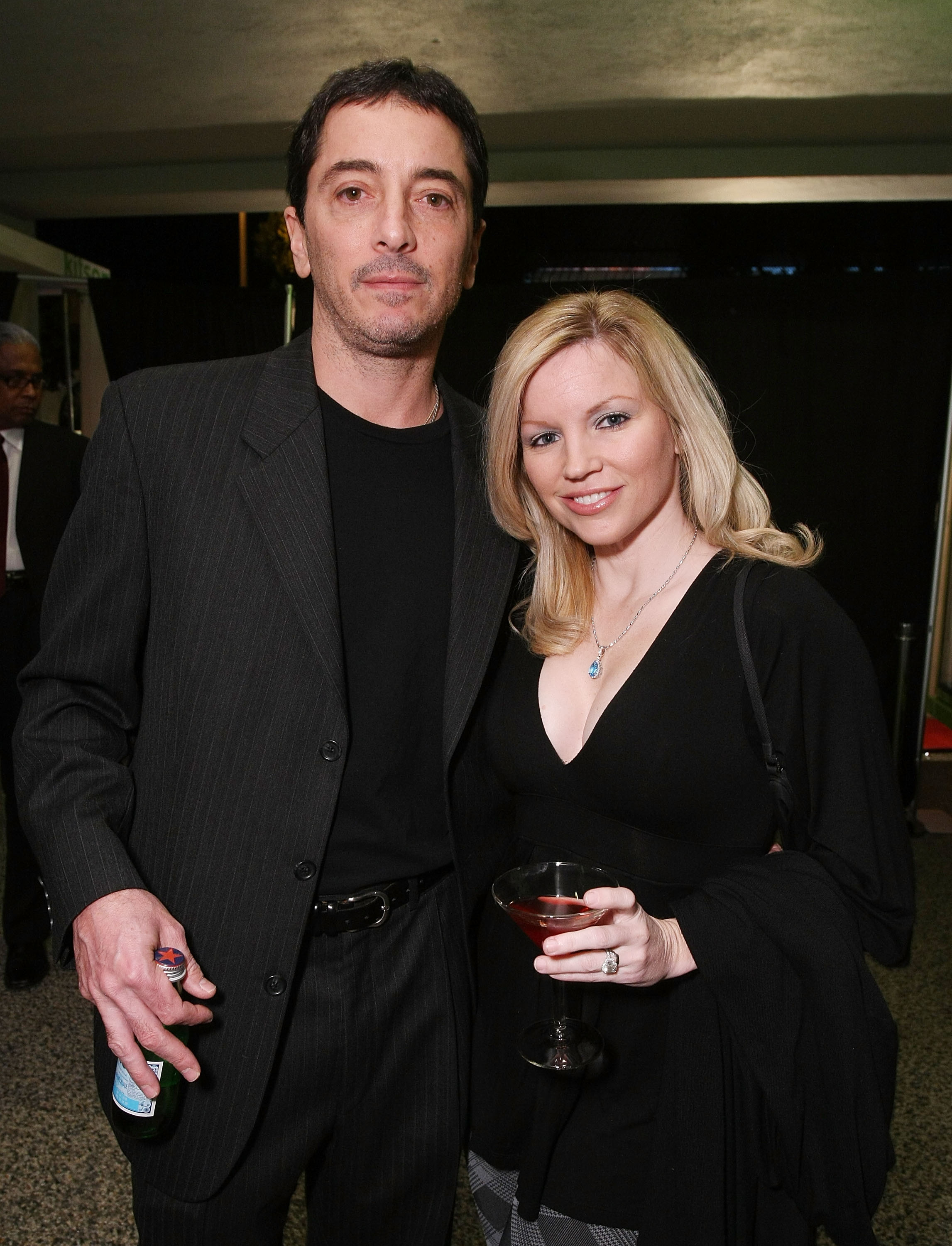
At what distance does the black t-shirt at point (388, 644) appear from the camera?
4.73ft

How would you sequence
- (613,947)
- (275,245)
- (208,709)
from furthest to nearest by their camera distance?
(275,245) → (208,709) → (613,947)

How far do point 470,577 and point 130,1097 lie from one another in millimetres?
858

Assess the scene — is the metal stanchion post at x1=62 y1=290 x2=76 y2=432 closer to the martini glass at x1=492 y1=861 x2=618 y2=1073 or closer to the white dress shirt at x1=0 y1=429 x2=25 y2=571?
the white dress shirt at x1=0 y1=429 x2=25 y2=571

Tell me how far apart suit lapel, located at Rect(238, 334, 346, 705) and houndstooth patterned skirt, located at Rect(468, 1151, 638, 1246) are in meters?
0.82

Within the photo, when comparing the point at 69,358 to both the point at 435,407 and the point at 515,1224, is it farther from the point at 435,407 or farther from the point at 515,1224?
the point at 515,1224

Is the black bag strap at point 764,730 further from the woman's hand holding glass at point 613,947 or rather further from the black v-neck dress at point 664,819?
the woman's hand holding glass at point 613,947

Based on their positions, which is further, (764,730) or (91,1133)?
(91,1133)

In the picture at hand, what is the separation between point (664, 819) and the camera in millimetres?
1470

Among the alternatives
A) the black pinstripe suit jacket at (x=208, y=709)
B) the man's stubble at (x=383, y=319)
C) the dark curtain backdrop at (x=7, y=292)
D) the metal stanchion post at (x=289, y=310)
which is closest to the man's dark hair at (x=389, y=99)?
the man's stubble at (x=383, y=319)

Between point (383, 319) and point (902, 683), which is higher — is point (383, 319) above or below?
above

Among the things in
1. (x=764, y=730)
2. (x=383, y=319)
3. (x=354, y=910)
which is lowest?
(x=354, y=910)

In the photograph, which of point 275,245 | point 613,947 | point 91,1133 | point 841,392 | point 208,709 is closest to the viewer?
point 613,947

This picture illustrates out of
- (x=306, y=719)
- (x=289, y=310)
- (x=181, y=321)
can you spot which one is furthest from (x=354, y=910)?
(x=181, y=321)

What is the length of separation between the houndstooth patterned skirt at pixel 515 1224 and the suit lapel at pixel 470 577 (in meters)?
0.69
